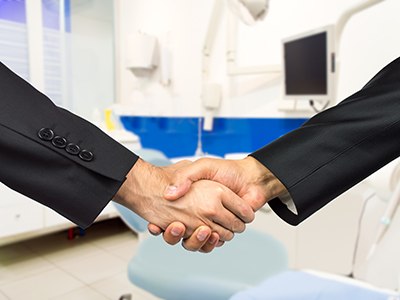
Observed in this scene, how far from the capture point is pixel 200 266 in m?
1.35

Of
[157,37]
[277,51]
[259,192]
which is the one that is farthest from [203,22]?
[259,192]

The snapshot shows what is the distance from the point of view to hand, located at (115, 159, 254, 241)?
87 cm

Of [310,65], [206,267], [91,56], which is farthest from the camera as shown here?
[91,56]

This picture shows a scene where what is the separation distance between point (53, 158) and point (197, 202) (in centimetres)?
36

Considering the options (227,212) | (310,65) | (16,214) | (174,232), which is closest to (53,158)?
(174,232)

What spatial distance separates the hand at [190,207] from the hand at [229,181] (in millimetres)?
20

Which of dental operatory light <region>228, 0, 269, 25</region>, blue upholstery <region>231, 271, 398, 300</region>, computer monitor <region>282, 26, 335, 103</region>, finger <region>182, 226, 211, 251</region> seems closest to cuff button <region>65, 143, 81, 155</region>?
finger <region>182, 226, 211, 251</region>

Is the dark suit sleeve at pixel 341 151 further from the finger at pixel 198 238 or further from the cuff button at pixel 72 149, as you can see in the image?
the cuff button at pixel 72 149

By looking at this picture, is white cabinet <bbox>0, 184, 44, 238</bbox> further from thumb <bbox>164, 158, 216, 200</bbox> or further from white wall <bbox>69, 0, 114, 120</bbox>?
thumb <bbox>164, 158, 216, 200</bbox>

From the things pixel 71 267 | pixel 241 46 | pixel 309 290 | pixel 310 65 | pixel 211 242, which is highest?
pixel 241 46

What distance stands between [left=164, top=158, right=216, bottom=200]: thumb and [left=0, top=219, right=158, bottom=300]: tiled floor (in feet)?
4.16

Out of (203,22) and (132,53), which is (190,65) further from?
(132,53)

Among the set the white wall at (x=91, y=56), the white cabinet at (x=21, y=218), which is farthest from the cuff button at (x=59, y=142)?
the white wall at (x=91, y=56)

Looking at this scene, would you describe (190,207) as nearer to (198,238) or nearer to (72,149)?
(198,238)
